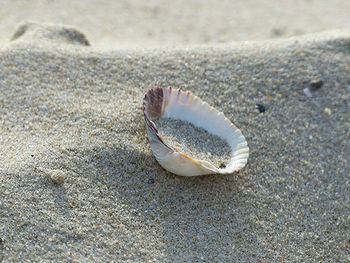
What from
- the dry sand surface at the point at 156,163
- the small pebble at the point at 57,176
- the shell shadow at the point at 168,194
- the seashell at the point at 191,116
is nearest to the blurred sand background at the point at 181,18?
the dry sand surface at the point at 156,163

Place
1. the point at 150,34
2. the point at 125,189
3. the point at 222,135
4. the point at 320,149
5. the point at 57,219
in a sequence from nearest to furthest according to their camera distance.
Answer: the point at 57,219, the point at 125,189, the point at 222,135, the point at 320,149, the point at 150,34

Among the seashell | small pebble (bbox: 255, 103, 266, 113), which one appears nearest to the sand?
the seashell

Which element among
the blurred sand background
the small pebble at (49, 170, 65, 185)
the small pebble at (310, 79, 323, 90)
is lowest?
the blurred sand background

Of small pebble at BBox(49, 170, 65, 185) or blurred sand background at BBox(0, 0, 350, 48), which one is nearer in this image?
small pebble at BBox(49, 170, 65, 185)

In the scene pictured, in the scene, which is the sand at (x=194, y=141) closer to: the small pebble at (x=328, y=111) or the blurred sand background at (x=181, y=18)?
the small pebble at (x=328, y=111)

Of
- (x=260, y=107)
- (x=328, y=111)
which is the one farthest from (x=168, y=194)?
(x=328, y=111)

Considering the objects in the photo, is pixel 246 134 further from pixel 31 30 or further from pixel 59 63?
pixel 31 30

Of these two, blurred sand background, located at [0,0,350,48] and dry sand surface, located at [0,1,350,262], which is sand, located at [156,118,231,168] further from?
blurred sand background, located at [0,0,350,48]

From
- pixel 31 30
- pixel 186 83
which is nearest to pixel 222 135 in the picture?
pixel 186 83
